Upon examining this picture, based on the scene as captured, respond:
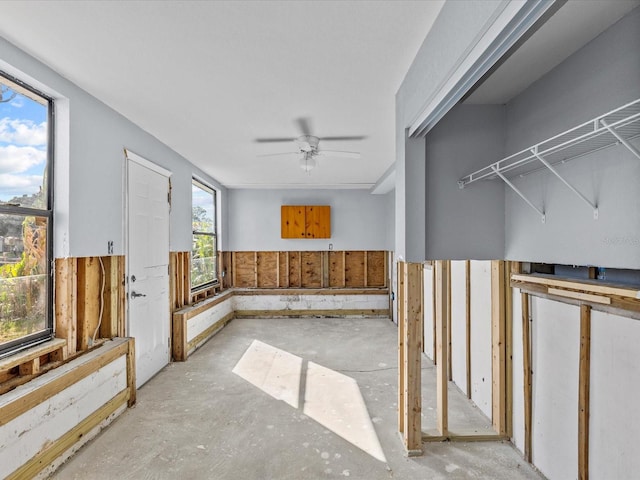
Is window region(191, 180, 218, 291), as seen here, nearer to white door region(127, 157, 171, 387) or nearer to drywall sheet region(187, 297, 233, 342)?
drywall sheet region(187, 297, 233, 342)

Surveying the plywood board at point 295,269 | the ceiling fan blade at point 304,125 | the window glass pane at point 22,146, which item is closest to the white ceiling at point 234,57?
the ceiling fan blade at point 304,125

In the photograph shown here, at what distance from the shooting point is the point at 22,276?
7.30 feet

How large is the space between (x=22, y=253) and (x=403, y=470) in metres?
2.88

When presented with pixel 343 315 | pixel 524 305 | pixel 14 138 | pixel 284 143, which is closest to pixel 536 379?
pixel 524 305

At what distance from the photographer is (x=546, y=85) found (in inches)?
78.9

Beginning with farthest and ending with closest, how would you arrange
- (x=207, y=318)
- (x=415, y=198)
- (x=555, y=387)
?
(x=207, y=318) → (x=415, y=198) → (x=555, y=387)

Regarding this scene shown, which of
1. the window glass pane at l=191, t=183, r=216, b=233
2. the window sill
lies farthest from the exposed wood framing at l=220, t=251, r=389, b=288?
the window sill

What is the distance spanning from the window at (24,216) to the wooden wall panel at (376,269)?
Answer: 542 centimetres

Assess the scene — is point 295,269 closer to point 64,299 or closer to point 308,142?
point 308,142

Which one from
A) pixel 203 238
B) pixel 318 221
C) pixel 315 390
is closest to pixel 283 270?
pixel 318 221

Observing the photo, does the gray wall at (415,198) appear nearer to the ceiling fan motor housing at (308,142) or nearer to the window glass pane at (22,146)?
the ceiling fan motor housing at (308,142)

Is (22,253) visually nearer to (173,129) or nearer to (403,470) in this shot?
(173,129)

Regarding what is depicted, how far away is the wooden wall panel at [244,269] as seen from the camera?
275 inches

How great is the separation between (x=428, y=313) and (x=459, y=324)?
3.29 feet
